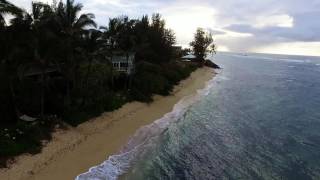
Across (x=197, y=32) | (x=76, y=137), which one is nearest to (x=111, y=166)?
(x=76, y=137)

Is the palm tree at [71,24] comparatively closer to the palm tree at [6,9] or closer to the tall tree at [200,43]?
the palm tree at [6,9]

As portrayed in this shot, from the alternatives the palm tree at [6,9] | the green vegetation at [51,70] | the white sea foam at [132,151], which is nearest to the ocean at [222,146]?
the white sea foam at [132,151]

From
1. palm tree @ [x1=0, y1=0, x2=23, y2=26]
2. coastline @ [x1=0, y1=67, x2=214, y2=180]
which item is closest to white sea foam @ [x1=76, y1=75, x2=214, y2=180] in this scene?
coastline @ [x1=0, y1=67, x2=214, y2=180]

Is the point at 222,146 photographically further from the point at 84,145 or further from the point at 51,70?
the point at 51,70

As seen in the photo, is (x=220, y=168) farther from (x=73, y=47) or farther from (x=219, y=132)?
(x=73, y=47)

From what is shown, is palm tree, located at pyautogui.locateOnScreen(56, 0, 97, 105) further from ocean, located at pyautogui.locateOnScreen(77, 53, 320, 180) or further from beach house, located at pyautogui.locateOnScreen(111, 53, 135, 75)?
beach house, located at pyautogui.locateOnScreen(111, 53, 135, 75)

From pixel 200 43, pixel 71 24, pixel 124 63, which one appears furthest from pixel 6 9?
pixel 200 43
